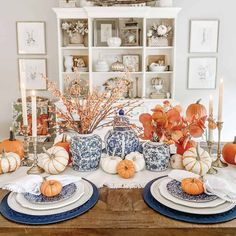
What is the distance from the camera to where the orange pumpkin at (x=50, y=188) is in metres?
1.23

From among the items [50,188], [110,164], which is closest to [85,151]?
[110,164]

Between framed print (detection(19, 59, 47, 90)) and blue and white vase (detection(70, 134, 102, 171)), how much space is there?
2.57 meters

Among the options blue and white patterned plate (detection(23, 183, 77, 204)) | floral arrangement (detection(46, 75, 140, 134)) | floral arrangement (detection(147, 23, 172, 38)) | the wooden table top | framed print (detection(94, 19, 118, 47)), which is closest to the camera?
the wooden table top

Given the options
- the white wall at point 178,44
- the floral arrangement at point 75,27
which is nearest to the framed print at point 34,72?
the white wall at point 178,44

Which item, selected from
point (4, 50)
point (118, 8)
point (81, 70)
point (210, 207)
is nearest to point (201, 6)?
point (118, 8)

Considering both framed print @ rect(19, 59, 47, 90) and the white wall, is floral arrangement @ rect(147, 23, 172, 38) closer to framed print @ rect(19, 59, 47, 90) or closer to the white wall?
the white wall

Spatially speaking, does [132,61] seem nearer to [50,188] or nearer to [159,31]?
[159,31]

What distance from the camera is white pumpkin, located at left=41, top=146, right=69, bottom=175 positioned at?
153cm

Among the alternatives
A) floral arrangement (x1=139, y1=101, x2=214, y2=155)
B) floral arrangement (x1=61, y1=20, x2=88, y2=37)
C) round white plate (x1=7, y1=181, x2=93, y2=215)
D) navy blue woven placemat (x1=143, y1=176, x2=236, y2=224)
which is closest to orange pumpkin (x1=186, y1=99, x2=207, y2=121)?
floral arrangement (x1=139, y1=101, x2=214, y2=155)

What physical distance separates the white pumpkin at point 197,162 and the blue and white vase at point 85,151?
0.44 metres

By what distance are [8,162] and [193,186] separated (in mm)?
889

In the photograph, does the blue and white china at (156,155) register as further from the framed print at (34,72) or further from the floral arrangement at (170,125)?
the framed print at (34,72)

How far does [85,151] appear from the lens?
157cm

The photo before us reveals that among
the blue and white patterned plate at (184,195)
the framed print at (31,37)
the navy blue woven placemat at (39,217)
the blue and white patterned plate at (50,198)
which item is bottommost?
the navy blue woven placemat at (39,217)
